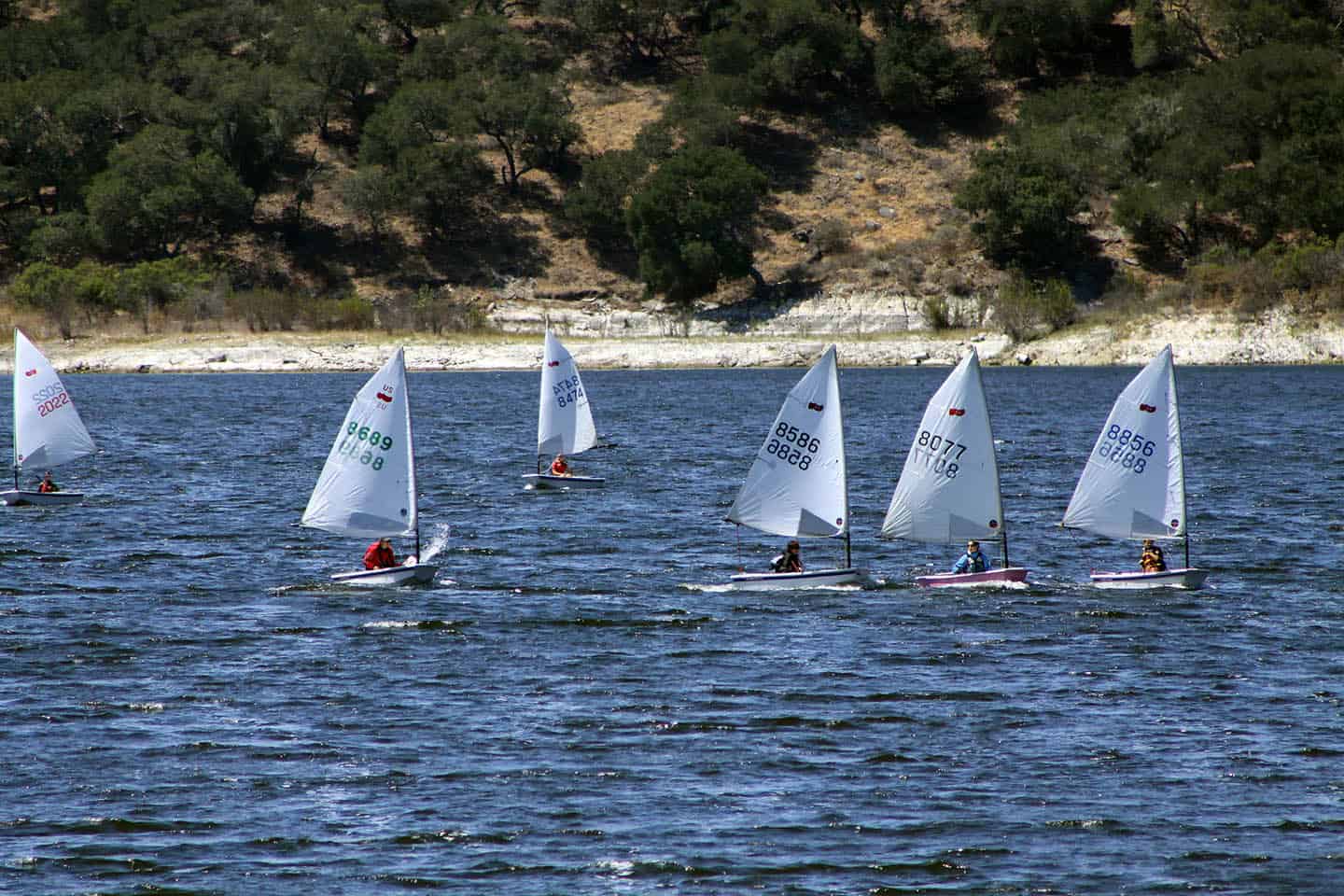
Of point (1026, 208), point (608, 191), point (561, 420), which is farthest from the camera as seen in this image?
point (608, 191)

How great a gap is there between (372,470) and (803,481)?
1090 cm

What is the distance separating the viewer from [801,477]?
137ft

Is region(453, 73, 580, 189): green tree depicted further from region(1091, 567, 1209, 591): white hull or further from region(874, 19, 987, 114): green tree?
region(1091, 567, 1209, 591): white hull

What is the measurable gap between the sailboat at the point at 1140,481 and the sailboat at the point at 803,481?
5.93 metres

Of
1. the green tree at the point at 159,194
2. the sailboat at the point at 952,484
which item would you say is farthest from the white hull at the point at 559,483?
the green tree at the point at 159,194

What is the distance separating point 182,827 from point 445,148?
143416 mm

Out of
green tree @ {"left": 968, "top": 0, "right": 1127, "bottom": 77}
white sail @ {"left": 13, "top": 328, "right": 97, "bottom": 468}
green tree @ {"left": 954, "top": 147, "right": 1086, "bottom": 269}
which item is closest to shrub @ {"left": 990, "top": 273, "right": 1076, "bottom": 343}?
green tree @ {"left": 954, "top": 147, "right": 1086, "bottom": 269}

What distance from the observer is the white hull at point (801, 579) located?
4203 centimetres

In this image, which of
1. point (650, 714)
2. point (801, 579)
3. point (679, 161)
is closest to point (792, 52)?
point (679, 161)

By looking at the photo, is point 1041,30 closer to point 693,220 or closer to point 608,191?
point 608,191

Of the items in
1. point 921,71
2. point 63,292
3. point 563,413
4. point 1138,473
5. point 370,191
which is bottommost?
point 1138,473

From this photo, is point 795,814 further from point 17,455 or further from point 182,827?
point 17,455

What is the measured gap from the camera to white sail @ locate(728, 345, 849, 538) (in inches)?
1633

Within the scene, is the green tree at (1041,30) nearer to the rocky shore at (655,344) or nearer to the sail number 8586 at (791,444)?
the rocky shore at (655,344)
